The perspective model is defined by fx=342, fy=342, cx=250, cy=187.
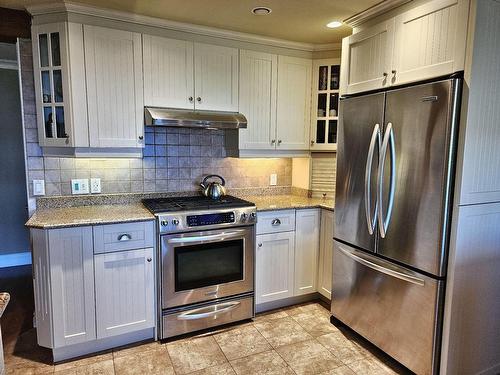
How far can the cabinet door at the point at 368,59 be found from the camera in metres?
2.15

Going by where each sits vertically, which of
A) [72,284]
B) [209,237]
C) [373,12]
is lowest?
[72,284]

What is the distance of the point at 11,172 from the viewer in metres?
3.85

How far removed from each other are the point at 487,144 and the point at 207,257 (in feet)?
6.23

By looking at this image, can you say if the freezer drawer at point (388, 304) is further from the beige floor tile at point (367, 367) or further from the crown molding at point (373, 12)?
the crown molding at point (373, 12)

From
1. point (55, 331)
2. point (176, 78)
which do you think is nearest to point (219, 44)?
point (176, 78)

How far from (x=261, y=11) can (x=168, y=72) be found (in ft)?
2.71

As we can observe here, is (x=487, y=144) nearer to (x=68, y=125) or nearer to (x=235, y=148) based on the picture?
(x=235, y=148)

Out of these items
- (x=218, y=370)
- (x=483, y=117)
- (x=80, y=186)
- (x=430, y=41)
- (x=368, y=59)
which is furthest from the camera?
(x=80, y=186)

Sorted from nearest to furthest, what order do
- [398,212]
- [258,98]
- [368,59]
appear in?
[398,212]
[368,59]
[258,98]

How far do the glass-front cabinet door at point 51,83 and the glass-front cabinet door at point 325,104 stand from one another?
2.04m

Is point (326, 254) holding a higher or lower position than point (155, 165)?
lower

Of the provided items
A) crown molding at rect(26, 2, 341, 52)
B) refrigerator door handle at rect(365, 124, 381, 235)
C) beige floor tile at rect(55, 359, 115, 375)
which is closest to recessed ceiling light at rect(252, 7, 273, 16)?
crown molding at rect(26, 2, 341, 52)

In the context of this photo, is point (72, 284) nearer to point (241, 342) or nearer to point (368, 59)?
point (241, 342)

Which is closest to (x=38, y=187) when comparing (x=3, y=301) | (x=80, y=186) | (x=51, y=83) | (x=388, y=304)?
(x=80, y=186)
